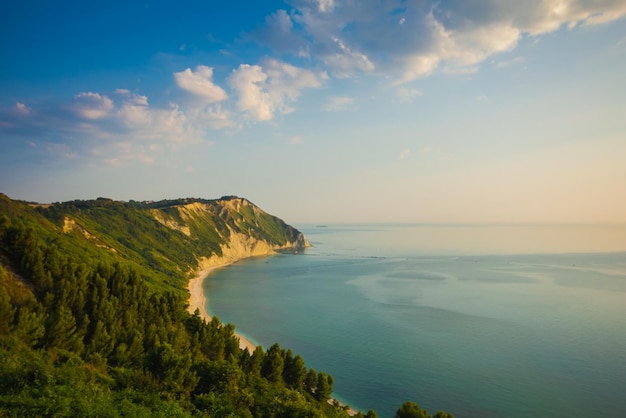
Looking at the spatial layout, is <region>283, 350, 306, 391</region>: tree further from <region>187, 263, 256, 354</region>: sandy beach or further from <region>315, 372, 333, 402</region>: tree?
<region>187, 263, 256, 354</region>: sandy beach

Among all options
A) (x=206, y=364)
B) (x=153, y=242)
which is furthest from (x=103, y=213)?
(x=206, y=364)

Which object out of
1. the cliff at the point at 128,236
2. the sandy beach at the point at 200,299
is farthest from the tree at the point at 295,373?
the cliff at the point at 128,236

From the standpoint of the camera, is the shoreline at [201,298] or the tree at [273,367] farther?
the shoreline at [201,298]

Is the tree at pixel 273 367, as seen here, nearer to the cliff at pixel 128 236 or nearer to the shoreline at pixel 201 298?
the shoreline at pixel 201 298

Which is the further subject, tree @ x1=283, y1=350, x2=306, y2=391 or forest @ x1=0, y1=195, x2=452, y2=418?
tree @ x1=283, y1=350, x2=306, y2=391

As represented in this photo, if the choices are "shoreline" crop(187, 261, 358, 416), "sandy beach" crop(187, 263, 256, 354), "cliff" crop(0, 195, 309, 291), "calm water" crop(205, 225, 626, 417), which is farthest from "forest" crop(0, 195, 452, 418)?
"cliff" crop(0, 195, 309, 291)

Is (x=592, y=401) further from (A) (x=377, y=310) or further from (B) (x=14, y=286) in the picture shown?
(B) (x=14, y=286)

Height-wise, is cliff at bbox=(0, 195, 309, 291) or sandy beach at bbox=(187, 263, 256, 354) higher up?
cliff at bbox=(0, 195, 309, 291)
